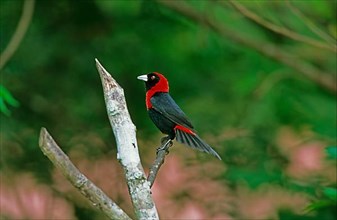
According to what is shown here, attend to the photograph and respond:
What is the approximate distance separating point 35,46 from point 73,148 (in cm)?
62

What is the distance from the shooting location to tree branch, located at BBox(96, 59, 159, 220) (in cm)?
204

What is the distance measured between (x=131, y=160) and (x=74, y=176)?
0.26m

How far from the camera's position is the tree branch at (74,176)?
5.93 ft

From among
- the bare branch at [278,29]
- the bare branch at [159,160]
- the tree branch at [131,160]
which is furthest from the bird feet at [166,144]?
the bare branch at [278,29]

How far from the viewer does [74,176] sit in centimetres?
185

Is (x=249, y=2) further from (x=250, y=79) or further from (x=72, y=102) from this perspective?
(x=72, y=102)

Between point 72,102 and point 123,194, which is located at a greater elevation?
point 72,102

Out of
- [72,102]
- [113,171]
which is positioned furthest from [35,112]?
[113,171]

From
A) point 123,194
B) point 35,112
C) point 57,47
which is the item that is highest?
point 57,47

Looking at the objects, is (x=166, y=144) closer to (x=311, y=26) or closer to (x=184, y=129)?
(x=184, y=129)

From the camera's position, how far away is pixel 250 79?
5250mm

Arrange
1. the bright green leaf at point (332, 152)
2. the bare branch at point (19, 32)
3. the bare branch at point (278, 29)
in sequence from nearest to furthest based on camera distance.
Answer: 1. the bright green leaf at point (332, 152)
2. the bare branch at point (278, 29)
3. the bare branch at point (19, 32)

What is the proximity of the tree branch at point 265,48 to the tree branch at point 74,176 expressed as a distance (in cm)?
322

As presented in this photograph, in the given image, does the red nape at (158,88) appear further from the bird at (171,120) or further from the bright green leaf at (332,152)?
the bright green leaf at (332,152)
